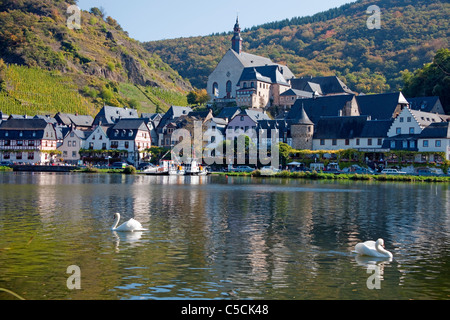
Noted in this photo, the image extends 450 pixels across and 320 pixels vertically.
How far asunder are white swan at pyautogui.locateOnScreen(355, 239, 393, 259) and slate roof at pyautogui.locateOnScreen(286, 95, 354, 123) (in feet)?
299

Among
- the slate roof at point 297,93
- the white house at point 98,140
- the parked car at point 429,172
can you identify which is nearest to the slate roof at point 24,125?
the white house at point 98,140

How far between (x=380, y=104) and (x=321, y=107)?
479 inches

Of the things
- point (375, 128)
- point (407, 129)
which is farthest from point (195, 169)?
point (407, 129)

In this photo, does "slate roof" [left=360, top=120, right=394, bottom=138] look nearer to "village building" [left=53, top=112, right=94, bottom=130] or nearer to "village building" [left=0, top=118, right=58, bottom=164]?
"village building" [left=53, top=112, right=94, bottom=130]

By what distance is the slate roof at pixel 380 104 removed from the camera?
10625cm

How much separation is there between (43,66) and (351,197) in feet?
474

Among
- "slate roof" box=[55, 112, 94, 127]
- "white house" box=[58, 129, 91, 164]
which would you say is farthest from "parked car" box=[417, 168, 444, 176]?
"slate roof" box=[55, 112, 94, 127]

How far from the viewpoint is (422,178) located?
3009 inches

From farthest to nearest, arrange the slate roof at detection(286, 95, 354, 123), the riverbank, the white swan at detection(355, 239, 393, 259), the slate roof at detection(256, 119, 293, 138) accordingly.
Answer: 1. the slate roof at detection(286, 95, 354, 123)
2. the slate roof at detection(256, 119, 293, 138)
3. the riverbank
4. the white swan at detection(355, 239, 393, 259)

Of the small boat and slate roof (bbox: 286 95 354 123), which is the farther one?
slate roof (bbox: 286 95 354 123)

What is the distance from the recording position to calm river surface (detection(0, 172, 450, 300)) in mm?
15031

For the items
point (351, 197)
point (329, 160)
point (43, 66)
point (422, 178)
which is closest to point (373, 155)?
point (329, 160)
